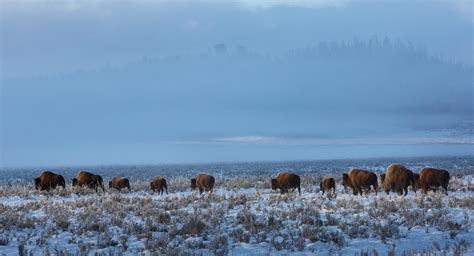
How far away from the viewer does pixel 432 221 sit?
12.8m

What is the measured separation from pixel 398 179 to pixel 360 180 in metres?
1.36

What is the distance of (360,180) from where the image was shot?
20.2 meters

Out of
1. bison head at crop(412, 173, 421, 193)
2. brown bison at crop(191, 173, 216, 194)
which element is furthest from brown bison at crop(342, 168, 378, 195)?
brown bison at crop(191, 173, 216, 194)

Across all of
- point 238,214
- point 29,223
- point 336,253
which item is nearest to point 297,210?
point 238,214

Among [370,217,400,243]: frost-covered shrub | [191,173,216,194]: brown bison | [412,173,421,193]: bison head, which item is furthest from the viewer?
[191,173,216,194]: brown bison

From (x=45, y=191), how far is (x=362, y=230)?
51.2 ft

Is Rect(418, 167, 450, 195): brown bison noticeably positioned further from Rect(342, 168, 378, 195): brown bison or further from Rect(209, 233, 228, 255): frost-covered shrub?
Rect(209, 233, 228, 255): frost-covered shrub

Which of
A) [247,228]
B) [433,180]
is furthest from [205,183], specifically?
[247,228]

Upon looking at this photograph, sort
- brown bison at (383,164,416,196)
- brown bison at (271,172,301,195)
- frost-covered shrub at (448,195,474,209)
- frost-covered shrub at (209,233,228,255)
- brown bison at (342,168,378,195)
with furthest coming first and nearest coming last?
brown bison at (271,172,301,195) → brown bison at (342,168,378,195) → brown bison at (383,164,416,196) → frost-covered shrub at (448,195,474,209) → frost-covered shrub at (209,233,228,255)

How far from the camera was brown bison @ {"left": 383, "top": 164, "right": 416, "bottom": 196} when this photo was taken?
63.4ft

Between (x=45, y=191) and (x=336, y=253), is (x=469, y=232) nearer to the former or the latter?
(x=336, y=253)

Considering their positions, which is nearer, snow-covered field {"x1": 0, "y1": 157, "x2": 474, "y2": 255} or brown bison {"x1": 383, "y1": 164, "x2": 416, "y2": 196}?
snow-covered field {"x1": 0, "y1": 157, "x2": 474, "y2": 255}

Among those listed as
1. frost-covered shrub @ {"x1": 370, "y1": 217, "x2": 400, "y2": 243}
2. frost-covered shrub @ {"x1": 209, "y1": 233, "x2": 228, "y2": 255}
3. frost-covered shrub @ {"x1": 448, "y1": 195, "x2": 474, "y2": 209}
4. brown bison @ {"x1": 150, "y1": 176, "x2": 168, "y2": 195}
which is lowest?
frost-covered shrub @ {"x1": 209, "y1": 233, "x2": 228, "y2": 255}

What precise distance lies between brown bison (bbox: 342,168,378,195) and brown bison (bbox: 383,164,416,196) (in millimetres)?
444
